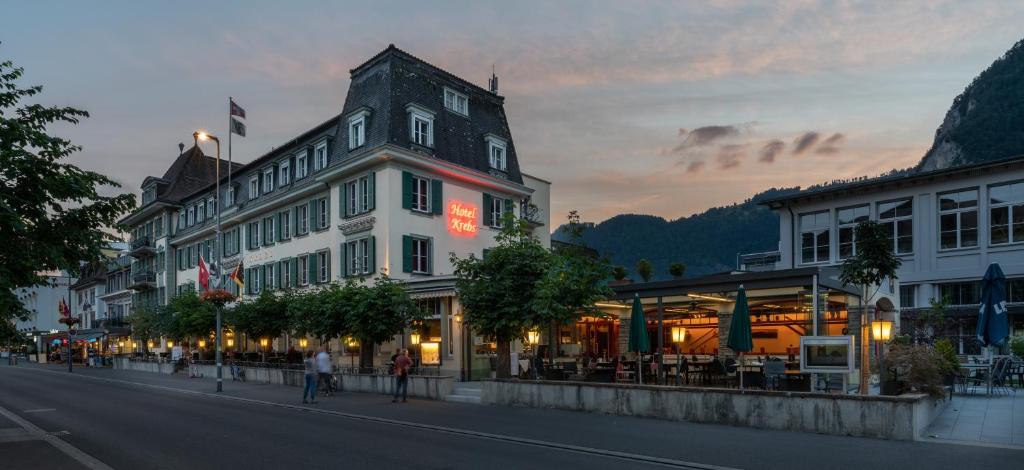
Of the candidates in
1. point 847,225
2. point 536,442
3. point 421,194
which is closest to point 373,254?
point 421,194

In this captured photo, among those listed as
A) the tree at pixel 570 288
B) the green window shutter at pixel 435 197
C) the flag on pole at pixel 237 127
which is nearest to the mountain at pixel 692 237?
the green window shutter at pixel 435 197

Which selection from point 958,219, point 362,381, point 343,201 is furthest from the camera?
point 958,219

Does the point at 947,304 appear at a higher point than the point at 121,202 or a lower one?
lower

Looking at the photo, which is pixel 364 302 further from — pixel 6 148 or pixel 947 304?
pixel 947 304

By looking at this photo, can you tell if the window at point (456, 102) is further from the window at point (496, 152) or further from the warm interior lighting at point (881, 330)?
the warm interior lighting at point (881, 330)

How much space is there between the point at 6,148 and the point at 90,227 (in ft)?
6.41

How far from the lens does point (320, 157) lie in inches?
1502

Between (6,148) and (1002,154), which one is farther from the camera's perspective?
(1002,154)

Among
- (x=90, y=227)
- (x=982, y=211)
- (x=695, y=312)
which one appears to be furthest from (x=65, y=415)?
(x=982, y=211)

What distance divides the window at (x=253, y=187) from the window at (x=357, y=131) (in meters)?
11.5

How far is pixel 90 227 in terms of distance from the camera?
44.0 feet

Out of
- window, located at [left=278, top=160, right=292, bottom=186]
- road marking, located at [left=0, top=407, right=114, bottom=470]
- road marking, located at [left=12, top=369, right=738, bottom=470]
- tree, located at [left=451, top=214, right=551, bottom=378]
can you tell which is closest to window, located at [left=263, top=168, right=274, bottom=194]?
window, located at [left=278, top=160, right=292, bottom=186]

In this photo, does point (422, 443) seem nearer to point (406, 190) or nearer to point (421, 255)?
point (406, 190)

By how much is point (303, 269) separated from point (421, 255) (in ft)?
27.8
